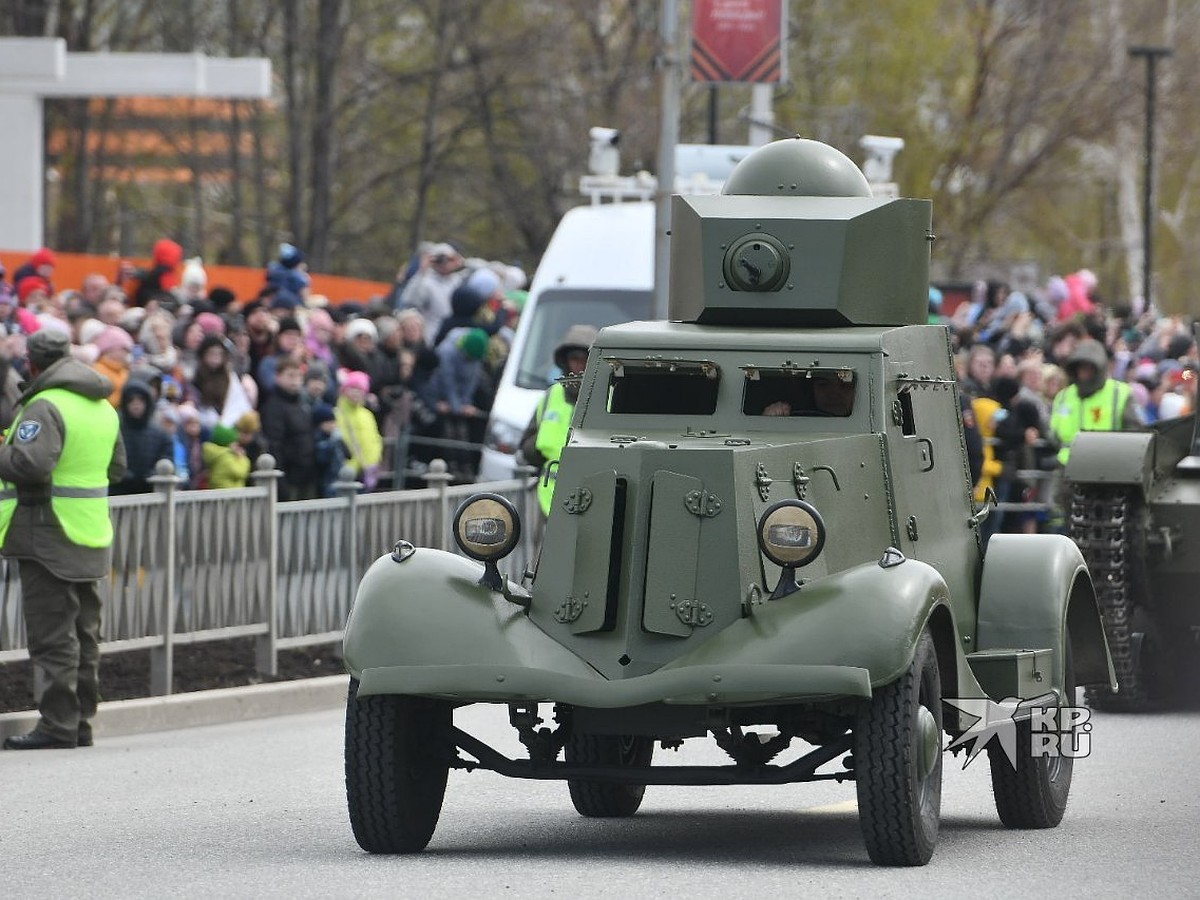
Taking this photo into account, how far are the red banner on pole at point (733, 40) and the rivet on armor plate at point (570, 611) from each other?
15897 mm

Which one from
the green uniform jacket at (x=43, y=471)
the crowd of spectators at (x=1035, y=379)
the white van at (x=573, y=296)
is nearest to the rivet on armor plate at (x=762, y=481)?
the green uniform jacket at (x=43, y=471)

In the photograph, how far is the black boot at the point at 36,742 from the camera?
568 inches

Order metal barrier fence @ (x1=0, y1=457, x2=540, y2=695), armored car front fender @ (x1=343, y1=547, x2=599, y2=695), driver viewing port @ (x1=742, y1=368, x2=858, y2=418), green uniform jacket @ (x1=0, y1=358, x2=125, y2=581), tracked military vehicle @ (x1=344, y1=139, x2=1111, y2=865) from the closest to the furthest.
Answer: tracked military vehicle @ (x1=344, y1=139, x2=1111, y2=865) < armored car front fender @ (x1=343, y1=547, x2=599, y2=695) < driver viewing port @ (x1=742, y1=368, x2=858, y2=418) < green uniform jacket @ (x1=0, y1=358, x2=125, y2=581) < metal barrier fence @ (x1=0, y1=457, x2=540, y2=695)

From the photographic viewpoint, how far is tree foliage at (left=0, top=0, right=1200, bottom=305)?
1593 inches

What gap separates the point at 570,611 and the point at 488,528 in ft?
1.44

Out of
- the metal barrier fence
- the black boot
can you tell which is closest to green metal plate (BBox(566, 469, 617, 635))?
the black boot

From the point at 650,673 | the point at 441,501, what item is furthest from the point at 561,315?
the point at 650,673

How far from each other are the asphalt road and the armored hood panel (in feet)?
7.00

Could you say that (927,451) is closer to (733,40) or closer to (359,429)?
(359,429)

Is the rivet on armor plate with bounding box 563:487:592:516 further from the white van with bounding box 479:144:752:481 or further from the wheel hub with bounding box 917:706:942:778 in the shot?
the white van with bounding box 479:144:752:481

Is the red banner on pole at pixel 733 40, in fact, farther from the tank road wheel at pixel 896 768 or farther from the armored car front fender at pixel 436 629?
the tank road wheel at pixel 896 768

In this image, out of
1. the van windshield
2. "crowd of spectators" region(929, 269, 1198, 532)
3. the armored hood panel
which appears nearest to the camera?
the armored hood panel

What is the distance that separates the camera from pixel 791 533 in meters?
9.45

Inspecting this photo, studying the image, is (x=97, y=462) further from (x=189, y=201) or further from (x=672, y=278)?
(x=189, y=201)
